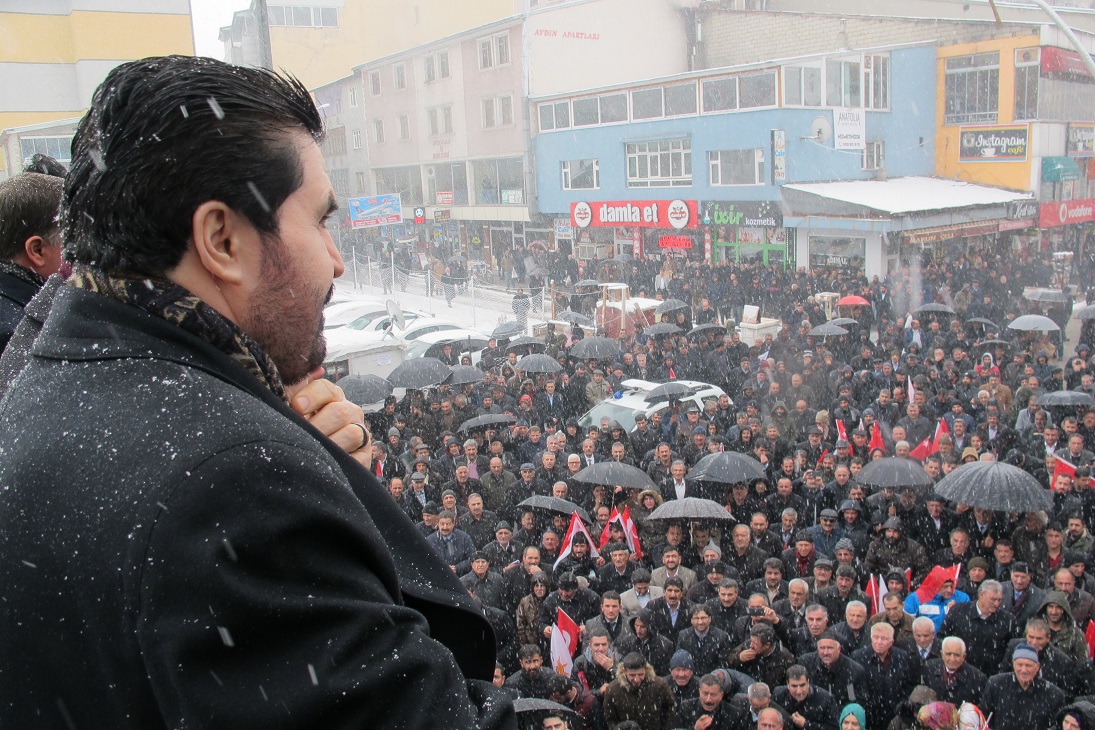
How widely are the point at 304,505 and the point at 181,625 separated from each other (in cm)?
13

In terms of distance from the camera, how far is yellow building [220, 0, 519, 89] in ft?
159

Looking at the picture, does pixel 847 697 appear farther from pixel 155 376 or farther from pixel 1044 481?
pixel 155 376

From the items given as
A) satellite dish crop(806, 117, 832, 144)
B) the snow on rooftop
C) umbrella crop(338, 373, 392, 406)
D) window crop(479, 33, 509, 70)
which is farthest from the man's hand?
window crop(479, 33, 509, 70)

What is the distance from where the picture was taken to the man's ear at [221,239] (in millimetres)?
908

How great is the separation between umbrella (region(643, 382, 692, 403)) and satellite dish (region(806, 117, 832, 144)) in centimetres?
1582

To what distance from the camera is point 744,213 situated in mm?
27062

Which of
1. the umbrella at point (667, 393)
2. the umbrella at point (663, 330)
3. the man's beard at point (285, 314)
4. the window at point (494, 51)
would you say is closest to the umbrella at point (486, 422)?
the umbrella at point (667, 393)

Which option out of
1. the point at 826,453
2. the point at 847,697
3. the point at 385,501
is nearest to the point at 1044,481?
the point at 826,453

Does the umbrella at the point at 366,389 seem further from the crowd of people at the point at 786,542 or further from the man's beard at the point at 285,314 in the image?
the man's beard at the point at 285,314

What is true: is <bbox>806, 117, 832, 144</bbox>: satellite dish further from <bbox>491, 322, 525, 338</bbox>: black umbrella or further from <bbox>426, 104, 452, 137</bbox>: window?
<bbox>426, 104, 452, 137</bbox>: window

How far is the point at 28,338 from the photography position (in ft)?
3.67

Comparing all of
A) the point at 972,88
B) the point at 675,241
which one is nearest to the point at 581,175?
the point at 675,241

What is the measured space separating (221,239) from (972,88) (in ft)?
104

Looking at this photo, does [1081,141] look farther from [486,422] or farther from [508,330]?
[486,422]
